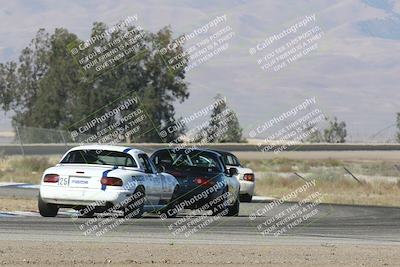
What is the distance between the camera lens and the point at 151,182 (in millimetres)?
21375

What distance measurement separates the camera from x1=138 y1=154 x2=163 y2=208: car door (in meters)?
21.3

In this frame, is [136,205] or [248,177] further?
[248,177]

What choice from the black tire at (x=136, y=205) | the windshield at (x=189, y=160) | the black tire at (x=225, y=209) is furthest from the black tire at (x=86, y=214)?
the black tire at (x=225, y=209)

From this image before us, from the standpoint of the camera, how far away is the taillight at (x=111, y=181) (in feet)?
66.9

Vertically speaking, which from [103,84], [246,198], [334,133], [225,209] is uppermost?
[225,209]

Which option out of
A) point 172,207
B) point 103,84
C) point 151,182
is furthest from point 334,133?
point 151,182

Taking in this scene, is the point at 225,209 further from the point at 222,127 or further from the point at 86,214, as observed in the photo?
the point at 222,127

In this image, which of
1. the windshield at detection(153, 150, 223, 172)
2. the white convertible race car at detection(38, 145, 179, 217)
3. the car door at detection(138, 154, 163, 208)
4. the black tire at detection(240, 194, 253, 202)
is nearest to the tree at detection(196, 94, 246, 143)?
the black tire at detection(240, 194, 253, 202)

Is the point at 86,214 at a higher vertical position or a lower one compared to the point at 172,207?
higher

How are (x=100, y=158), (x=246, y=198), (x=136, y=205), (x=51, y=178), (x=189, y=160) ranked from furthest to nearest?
(x=246, y=198) → (x=189, y=160) → (x=100, y=158) → (x=136, y=205) → (x=51, y=178)

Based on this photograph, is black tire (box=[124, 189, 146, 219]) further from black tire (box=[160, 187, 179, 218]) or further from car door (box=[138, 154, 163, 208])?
black tire (box=[160, 187, 179, 218])

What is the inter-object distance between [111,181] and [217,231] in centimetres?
243

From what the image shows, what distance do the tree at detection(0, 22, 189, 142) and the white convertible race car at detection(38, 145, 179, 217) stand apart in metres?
60.3

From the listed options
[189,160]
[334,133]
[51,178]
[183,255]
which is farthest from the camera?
[334,133]
